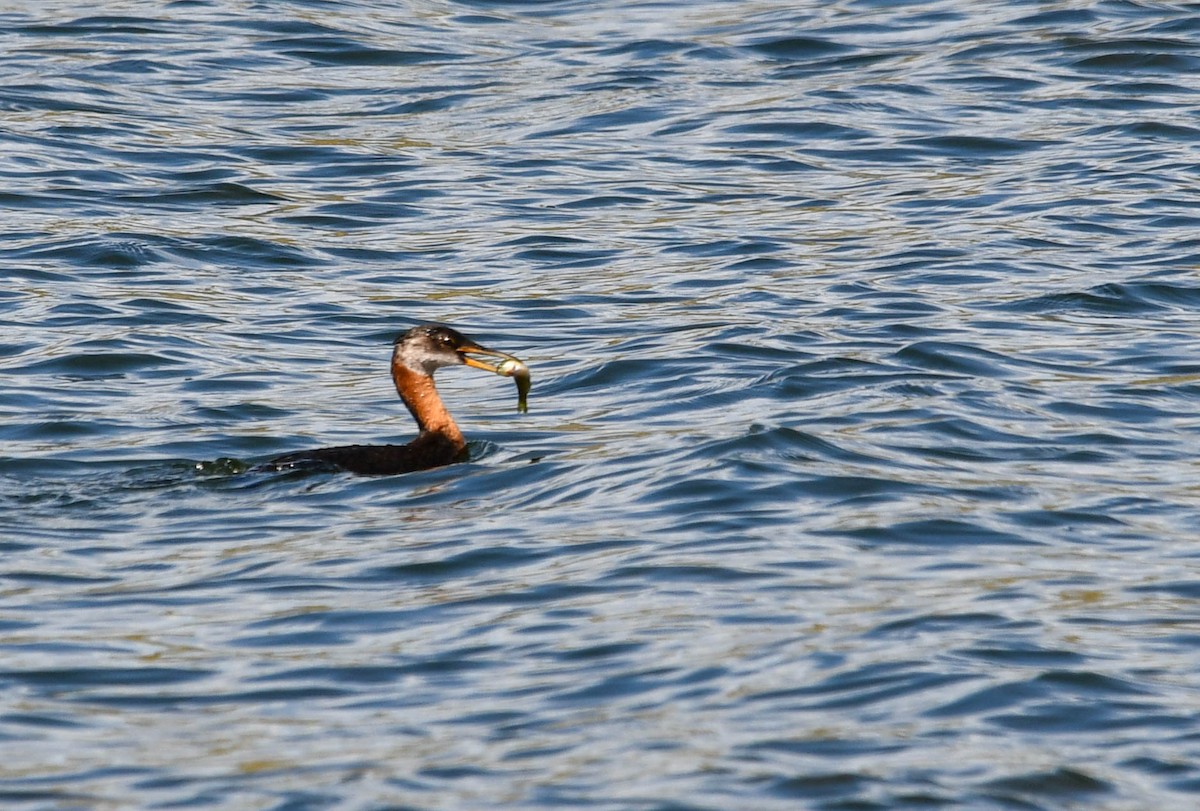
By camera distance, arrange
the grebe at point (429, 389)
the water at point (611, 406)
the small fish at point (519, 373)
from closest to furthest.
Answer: the water at point (611, 406) < the grebe at point (429, 389) < the small fish at point (519, 373)

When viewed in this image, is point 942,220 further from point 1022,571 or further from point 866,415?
point 1022,571

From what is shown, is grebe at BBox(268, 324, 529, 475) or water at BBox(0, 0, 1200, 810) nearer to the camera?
water at BBox(0, 0, 1200, 810)

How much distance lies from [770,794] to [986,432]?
472 centimetres

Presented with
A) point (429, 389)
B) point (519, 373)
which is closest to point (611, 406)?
point (519, 373)

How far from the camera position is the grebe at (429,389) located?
34.2 feet

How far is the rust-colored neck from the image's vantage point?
10875mm

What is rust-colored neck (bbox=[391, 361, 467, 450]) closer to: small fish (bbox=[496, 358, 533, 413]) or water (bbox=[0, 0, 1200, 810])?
water (bbox=[0, 0, 1200, 810])

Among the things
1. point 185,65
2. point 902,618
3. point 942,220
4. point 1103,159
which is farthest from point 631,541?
point 185,65

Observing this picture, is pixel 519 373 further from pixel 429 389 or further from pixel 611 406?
pixel 611 406

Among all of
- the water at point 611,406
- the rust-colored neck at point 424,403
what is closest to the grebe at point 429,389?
the rust-colored neck at point 424,403

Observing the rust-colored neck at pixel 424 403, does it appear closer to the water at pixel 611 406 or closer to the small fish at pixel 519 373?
the water at pixel 611 406

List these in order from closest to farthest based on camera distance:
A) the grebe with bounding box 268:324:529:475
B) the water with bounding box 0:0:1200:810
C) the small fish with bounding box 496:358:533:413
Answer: the water with bounding box 0:0:1200:810 → the grebe with bounding box 268:324:529:475 → the small fish with bounding box 496:358:533:413

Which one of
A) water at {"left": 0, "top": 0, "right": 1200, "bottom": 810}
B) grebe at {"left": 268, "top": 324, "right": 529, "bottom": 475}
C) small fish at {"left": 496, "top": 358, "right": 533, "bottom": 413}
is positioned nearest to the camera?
water at {"left": 0, "top": 0, "right": 1200, "bottom": 810}

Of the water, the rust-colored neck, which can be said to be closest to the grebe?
the rust-colored neck
